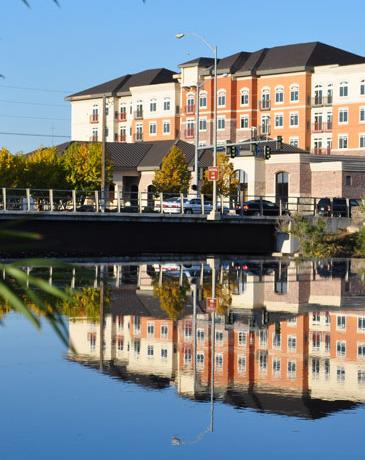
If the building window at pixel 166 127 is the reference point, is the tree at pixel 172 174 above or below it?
below

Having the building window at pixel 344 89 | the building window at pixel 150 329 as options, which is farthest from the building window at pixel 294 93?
the building window at pixel 150 329

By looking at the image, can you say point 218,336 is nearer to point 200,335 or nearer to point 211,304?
point 200,335

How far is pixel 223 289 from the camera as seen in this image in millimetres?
33406

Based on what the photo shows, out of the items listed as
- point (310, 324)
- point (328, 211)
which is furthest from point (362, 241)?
point (310, 324)

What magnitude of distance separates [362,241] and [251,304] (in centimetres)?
2871

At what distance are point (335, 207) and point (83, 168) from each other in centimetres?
2902

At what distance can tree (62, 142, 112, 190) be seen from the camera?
3654 inches

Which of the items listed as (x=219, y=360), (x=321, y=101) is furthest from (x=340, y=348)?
(x=321, y=101)

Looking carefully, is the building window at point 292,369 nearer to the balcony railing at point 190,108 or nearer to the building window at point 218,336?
the building window at point 218,336

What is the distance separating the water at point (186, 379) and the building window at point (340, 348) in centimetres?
8

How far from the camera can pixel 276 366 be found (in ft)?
57.5

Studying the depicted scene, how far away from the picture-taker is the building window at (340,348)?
63.6 feet

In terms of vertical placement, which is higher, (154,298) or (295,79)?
(295,79)

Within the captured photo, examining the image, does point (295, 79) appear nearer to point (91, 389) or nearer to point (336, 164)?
point (336, 164)
